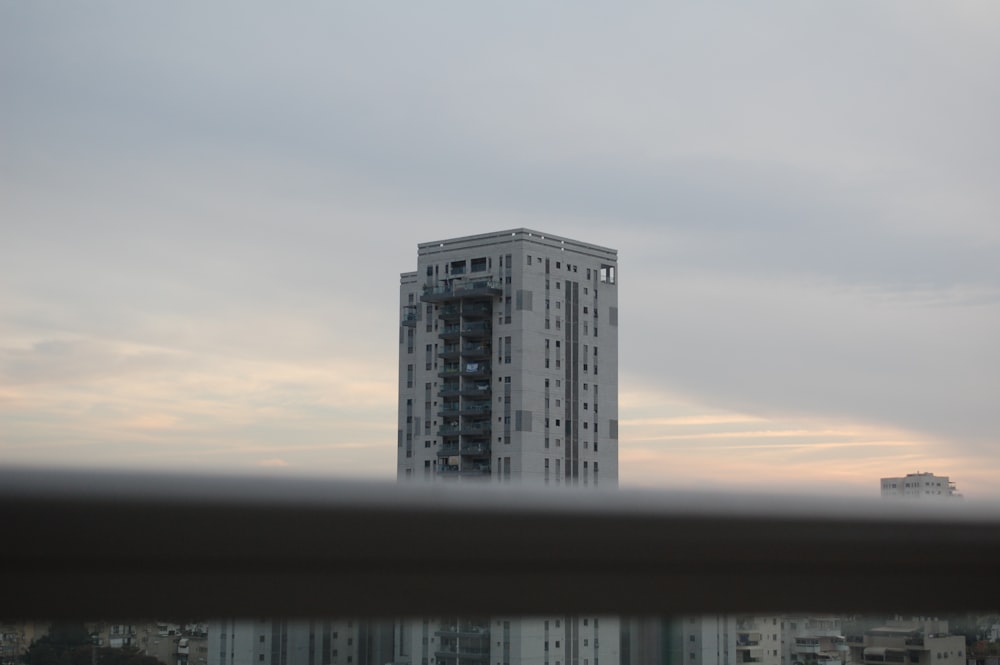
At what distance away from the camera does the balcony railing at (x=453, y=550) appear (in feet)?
1.49

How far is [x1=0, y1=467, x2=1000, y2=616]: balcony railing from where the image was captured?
455mm

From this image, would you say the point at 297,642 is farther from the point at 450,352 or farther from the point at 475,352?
the point at 450,352

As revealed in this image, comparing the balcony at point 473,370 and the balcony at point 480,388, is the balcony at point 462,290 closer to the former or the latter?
the balcony at point 473,370

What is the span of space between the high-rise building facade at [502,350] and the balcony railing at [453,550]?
49595mm

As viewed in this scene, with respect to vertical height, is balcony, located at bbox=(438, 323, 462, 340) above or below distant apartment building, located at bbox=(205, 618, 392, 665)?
above

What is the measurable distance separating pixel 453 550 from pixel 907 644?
27cm

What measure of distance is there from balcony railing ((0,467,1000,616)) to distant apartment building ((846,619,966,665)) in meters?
0.01

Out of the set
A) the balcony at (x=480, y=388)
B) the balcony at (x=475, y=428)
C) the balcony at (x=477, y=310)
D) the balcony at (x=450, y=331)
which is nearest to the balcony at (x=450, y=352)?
the balcony at (x=450, y=331)

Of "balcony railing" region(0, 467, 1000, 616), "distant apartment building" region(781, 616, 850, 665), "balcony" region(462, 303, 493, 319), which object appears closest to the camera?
"balcony railing" region(0, 467, 1000, 616)

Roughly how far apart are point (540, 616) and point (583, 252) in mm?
54159

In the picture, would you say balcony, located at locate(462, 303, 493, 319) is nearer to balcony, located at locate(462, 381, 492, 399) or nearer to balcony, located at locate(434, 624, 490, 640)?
balcony, located at locate(462, 381, 492, 399)

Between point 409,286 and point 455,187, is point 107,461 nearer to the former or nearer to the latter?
point 409,286

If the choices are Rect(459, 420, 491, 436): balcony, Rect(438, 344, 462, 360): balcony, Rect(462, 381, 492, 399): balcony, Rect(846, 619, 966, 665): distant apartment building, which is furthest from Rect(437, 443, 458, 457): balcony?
Rect(846, 619, 966, 665): distant apartment building

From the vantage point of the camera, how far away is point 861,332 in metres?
56.6
